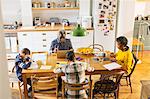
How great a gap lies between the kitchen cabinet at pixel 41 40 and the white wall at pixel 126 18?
0.86 meters

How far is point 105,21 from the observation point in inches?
249

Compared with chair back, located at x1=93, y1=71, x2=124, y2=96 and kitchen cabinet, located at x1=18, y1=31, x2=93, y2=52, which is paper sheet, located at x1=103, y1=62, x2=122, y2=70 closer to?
chair back, located at x1=93, y1=71, x2=124, y2=96

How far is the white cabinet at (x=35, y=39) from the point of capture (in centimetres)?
639

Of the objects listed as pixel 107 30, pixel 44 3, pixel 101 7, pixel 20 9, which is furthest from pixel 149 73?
pixel 20 9

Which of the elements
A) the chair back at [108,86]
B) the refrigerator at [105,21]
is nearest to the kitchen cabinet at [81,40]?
the refrigerator at [105,21]

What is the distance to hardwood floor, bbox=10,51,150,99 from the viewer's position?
466 centimetres

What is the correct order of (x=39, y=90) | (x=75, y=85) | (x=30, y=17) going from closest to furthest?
(x=75, y=85) → (x=39, y=90) → (x=30, y=17)

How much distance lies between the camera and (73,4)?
681cm

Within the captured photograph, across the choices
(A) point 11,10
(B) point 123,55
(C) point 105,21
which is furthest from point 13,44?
(B) point 123,55

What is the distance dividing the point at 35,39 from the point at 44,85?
9.88 ft

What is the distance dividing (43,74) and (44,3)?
3496 mm

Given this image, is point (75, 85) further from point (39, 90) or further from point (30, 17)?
point (30, 17)

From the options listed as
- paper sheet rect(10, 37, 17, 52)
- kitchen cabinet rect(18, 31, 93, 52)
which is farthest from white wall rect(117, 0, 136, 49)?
paper sheet rect(10, 37, 17, 52)

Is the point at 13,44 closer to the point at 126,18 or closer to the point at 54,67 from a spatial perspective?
the point at 54,67
